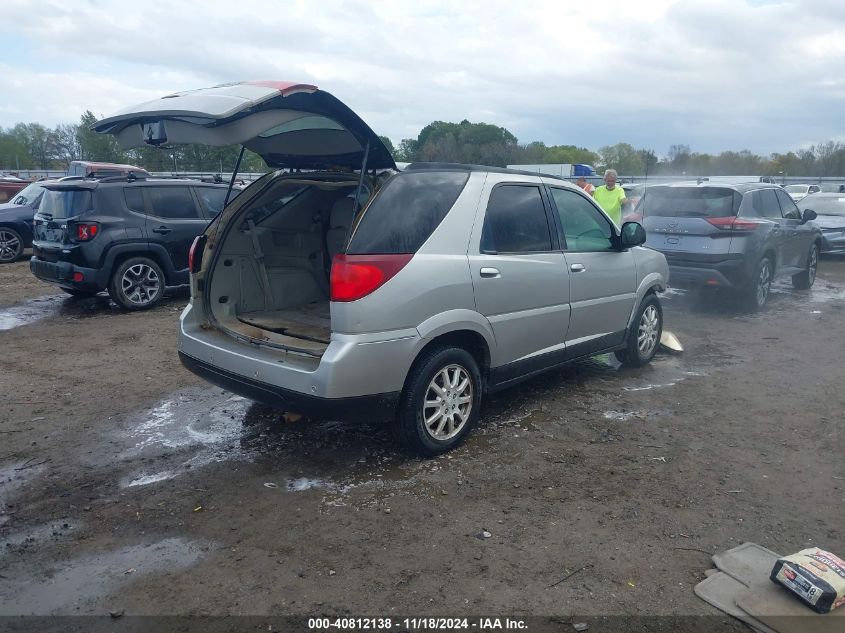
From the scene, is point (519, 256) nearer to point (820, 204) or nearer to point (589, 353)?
point (589, 353)

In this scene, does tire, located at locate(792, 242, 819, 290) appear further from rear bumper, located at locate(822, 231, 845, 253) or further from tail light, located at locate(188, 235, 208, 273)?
tail light, located at locate(188, 235, 208, 273)

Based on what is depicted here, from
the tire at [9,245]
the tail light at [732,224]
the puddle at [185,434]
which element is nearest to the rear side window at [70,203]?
the puddle at [185,434]

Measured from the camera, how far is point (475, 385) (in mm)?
4395

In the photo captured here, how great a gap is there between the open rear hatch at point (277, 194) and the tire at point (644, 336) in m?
2.84

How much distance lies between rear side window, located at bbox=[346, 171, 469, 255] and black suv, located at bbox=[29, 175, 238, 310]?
583 cm

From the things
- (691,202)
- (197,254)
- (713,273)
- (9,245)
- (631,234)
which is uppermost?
(691,202)

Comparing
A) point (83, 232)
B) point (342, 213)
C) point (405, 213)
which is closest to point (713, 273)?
point (342, 213)

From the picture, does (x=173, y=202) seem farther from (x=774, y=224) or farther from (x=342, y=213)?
(x=774, y=224)

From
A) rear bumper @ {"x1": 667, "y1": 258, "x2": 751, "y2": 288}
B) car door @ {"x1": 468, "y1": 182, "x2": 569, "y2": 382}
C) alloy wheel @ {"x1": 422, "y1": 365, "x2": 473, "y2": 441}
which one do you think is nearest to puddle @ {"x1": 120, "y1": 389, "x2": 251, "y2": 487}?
alloy wheel @ {"x1": 422, "y1": 365, "x2": 473, "y2": 441}

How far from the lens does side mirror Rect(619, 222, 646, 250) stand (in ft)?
18.3

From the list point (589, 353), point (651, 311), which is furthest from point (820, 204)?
point (589, 353)

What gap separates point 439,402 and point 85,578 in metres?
2.13

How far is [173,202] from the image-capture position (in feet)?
30.2

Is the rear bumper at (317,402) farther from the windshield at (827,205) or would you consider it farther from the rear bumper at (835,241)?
the windshield at (827,205)
